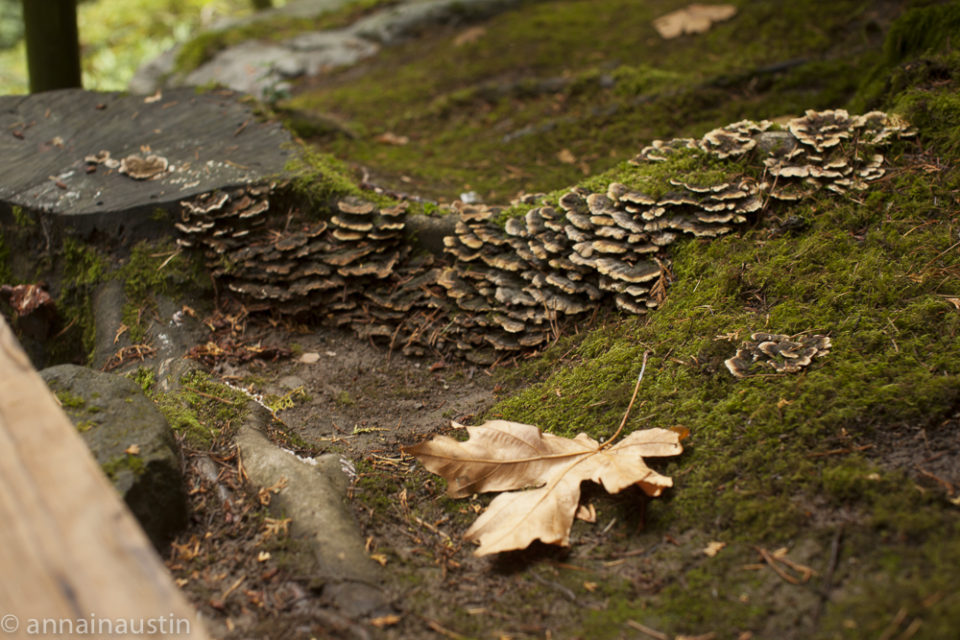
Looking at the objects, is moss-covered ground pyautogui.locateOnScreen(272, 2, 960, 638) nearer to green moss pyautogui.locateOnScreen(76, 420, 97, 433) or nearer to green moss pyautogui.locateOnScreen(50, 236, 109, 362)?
green moss pyautogui.locateOnScreen(76, 420, 97, 433)

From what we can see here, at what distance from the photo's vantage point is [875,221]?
3703mm

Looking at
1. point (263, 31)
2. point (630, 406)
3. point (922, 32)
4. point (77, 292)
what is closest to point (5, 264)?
point (77, 292)

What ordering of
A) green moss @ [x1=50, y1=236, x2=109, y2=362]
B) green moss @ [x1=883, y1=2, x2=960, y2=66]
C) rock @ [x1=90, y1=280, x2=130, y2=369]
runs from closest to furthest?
green moss @ [x1=883, y1=2, x2=960, y2=66], rock @ [x1=90, y1=280, x2=130, y2=369], green moss @ [x1=50, y1=236, x2=109, y2=362]

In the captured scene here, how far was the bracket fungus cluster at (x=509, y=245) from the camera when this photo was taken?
13.1 feet

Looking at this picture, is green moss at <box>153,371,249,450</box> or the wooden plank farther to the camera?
green moss at <box>153,371,249,450</box>

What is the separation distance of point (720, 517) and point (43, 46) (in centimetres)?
772

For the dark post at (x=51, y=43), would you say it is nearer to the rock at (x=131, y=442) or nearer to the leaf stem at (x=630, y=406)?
the rock at (x=131, y=442)

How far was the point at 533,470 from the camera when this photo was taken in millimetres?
2879

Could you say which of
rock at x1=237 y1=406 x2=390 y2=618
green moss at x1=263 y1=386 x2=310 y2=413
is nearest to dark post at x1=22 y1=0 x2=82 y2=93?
green moss at x1=263 y1=386 x2=310 y2=413

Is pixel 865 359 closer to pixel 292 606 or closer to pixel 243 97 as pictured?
pixel 292 606

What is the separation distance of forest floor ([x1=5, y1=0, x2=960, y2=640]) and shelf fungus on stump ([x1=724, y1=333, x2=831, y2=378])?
0.17ft

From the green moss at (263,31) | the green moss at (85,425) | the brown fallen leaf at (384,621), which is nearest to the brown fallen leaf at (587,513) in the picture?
the brown fallen leaf at (384,621)

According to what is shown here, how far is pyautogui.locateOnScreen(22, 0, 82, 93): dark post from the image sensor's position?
6.39 m

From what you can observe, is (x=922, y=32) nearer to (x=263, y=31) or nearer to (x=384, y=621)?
(x=384, y=621)
